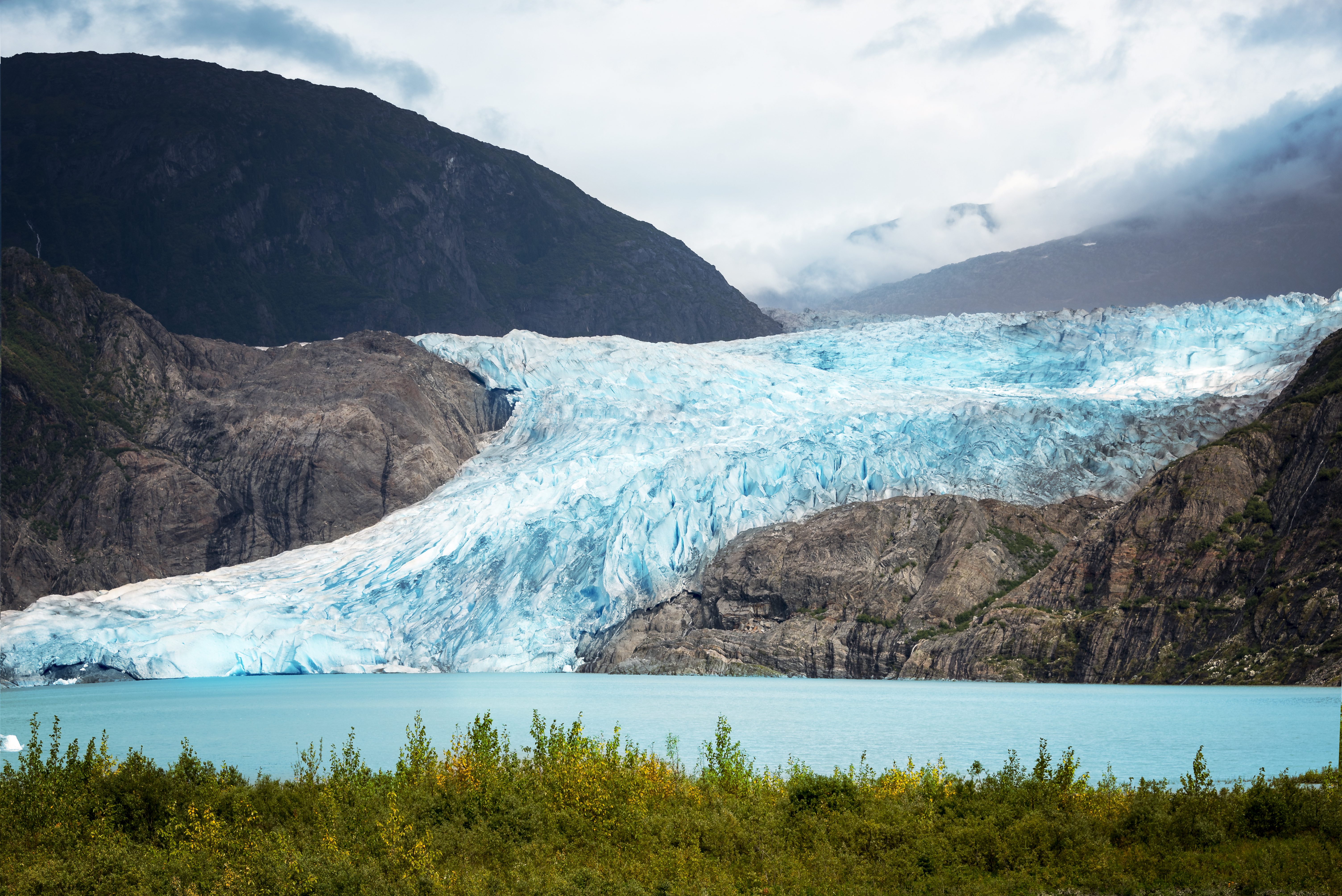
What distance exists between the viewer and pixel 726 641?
48.7 m

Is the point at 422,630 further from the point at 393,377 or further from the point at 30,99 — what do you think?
the point at 30,99

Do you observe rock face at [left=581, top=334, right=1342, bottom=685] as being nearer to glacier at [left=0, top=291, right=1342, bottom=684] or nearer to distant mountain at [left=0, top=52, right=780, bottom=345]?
glacier at [left=0, top=291, right=1342, bottom=684]

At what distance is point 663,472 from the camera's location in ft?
178

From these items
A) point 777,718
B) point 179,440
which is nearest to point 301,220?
point 179,440

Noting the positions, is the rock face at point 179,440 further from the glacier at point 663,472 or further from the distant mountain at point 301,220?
the distant mountain at point 301,220

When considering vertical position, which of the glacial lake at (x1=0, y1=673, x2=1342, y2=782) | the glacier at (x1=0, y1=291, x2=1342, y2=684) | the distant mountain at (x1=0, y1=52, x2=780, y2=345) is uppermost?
the distant mountain at (x1=0, y1=52, x2=780, y2=345)

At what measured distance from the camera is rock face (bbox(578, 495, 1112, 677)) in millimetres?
47250

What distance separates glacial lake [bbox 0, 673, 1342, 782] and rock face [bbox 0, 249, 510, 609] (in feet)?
69.9

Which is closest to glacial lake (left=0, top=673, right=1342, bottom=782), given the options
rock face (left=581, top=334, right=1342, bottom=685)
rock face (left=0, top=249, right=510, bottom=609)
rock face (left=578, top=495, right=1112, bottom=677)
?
rock face (left=581, top=334, right=1342, bottom=685)

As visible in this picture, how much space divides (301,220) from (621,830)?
108190 mm

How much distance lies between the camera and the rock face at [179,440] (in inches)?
2552

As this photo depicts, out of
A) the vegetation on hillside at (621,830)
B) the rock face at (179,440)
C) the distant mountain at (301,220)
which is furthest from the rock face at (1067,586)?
the distant mountain at (301,220)

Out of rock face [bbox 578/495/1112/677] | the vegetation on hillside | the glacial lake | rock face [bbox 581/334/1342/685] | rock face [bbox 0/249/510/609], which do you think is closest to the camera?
the vegetation on hillside

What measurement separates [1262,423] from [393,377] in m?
49.2
